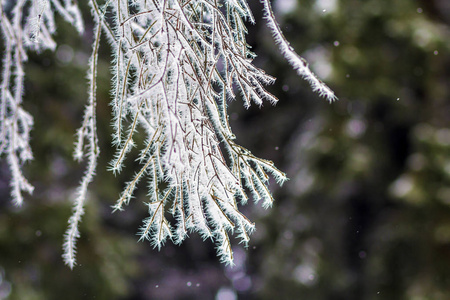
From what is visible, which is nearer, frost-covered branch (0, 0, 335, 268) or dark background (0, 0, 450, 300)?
frost-covered branch (0, 0, 335, 268)

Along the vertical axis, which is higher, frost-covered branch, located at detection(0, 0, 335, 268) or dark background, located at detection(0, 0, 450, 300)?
frost-covered branch, located at detection(0, 0, 335, 268)

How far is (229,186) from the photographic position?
0.87m

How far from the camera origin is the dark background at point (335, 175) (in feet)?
11.7

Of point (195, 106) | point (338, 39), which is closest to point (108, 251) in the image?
point (338, 39)

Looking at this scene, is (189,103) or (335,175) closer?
(189,103)

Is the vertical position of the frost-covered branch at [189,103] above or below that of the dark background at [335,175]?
above

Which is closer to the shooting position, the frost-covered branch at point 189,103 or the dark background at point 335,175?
the frost-covered branch at point 189,103

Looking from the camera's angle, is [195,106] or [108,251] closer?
[195,106]

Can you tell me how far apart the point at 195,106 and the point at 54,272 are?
12.1 ft

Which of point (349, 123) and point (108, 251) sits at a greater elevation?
point (349, 123)

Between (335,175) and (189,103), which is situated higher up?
(189,103)

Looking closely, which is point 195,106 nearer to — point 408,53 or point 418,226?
point 418,226

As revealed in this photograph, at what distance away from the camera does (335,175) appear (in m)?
4.01

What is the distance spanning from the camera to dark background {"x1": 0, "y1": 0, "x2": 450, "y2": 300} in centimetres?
356
